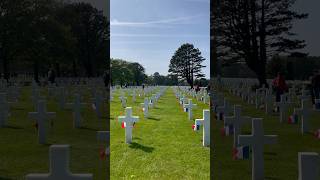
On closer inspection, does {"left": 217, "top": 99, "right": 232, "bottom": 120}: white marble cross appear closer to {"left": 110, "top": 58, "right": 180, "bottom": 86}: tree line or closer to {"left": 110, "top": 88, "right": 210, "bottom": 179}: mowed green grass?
{"left": 110, "top": 88, "right": 210, "bottom": 179}: mowed green grass

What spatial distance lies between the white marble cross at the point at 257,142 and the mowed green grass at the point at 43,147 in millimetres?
1818

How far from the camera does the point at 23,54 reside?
138 feet

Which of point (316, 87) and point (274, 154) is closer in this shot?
point (274, 154)

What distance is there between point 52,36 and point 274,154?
1559 inches

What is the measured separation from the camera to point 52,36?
148ft

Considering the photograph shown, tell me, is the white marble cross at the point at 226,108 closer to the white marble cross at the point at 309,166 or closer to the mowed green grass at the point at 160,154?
the mowed green grass at the point at 160,154

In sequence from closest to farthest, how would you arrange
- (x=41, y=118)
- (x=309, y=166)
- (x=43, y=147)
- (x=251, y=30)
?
(x=309, y=166) → (x=43, y=147) → (x=41, y=118) → (x=251, y=30)

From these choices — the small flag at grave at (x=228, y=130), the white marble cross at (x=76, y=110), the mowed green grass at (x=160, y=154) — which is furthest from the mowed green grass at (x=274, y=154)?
the white marble cross at (x=76, y=110)

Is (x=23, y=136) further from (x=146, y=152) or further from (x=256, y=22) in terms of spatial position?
(x=256, y=22)

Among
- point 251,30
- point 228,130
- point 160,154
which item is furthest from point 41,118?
point 251,30

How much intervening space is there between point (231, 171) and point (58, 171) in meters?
3.23

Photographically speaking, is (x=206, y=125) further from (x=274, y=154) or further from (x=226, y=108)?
(x=226, y=108)

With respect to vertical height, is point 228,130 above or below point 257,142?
below

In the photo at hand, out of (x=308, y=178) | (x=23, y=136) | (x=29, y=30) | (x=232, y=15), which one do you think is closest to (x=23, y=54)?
(x=29, y=30)
